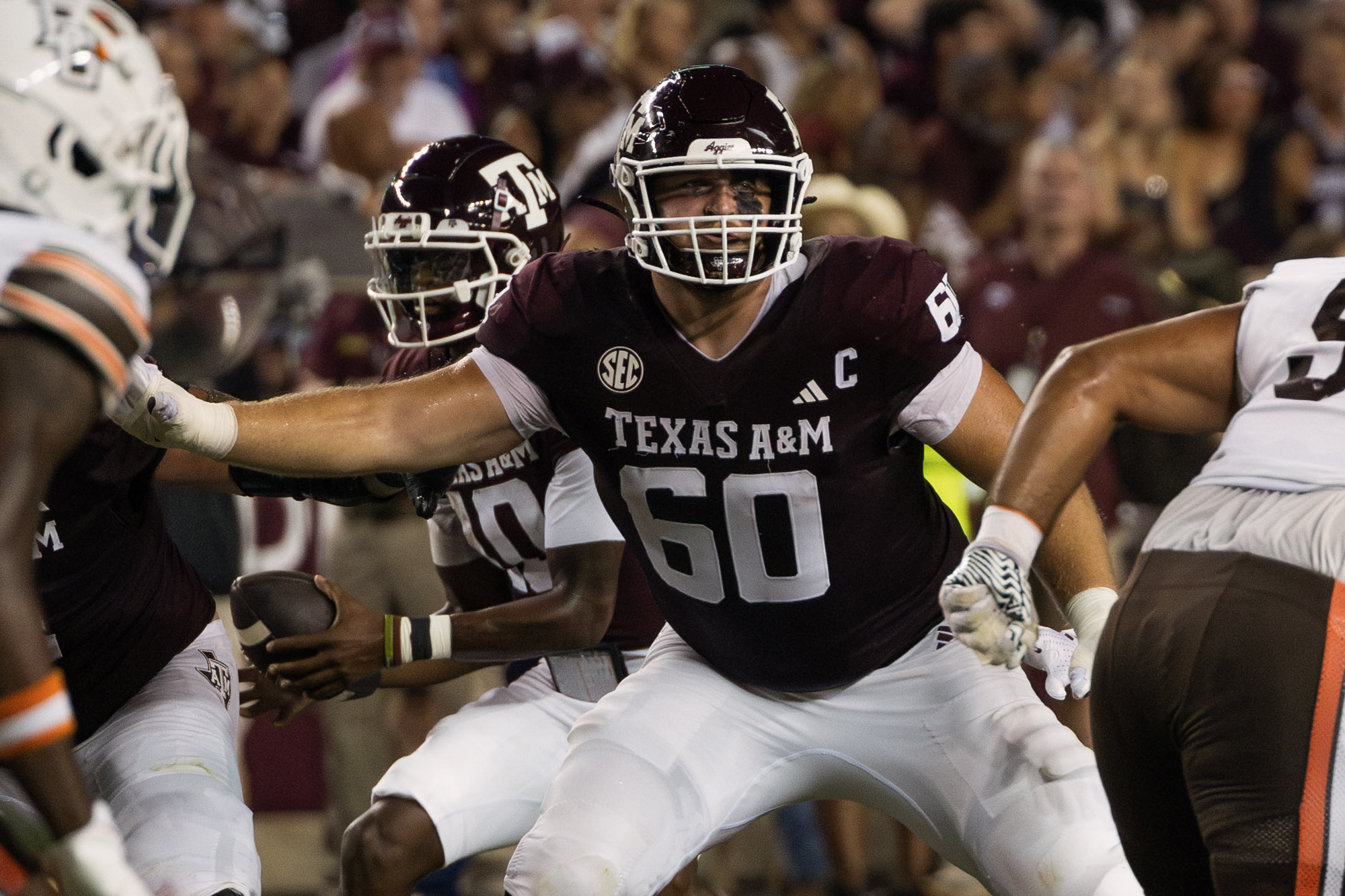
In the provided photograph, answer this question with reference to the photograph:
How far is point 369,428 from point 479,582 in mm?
860

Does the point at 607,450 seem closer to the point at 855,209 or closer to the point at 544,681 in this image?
the point at 544,681

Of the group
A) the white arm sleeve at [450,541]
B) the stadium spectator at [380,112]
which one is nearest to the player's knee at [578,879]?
the white arm sleeve at [450,541]

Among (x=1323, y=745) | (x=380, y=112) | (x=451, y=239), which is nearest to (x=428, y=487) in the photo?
(x=451, y=239)

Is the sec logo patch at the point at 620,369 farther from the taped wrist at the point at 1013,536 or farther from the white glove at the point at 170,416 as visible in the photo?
the taped wrist at the point at 1013,536

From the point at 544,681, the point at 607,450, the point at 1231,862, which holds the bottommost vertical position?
the point at 544,681

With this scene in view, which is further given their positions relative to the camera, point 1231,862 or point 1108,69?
point 1108,69

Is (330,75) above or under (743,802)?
above

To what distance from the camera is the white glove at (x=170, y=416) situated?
2.76 meters

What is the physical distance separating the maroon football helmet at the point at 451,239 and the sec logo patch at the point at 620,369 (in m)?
0.69

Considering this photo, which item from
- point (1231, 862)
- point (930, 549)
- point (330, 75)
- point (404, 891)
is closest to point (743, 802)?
point (930, 549)

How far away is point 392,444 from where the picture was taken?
303cm

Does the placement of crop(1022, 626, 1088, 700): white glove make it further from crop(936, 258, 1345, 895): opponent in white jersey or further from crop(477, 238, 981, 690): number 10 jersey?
crop(936, 258, 1345, 895): opponent in white jersey

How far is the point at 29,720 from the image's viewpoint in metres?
1.82

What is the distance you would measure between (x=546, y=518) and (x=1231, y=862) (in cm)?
169
